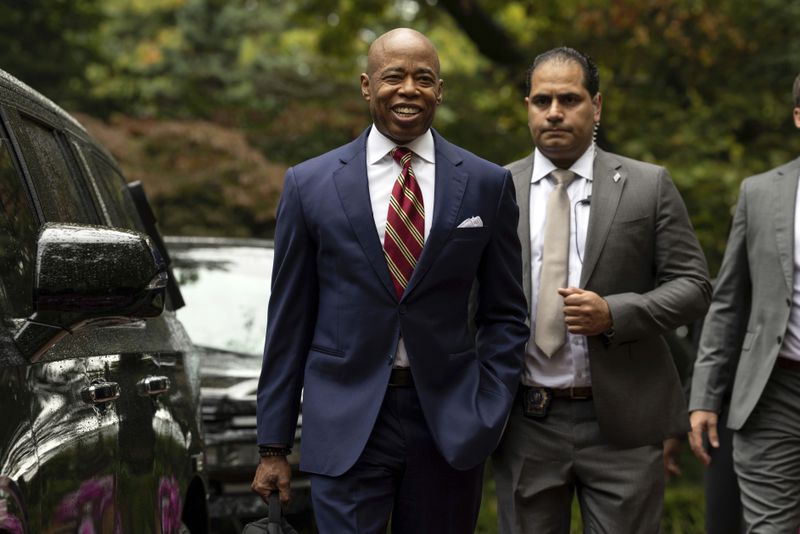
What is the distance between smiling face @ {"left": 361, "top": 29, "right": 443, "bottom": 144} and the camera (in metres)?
4.29

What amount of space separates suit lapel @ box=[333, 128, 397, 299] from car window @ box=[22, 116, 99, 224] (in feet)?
2.60

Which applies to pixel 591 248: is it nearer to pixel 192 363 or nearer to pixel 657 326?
pixel 657 326

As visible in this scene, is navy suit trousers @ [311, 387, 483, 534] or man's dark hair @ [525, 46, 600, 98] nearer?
navy suit trousers @ [311, 387, 483, 534]

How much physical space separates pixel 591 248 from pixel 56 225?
2.34 metres

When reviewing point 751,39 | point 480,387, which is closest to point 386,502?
point 480,387

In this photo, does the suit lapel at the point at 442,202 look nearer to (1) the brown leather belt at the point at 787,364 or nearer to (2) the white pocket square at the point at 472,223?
(2) the white pocket square at the point at 472,223

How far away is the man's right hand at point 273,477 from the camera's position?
4254 mm

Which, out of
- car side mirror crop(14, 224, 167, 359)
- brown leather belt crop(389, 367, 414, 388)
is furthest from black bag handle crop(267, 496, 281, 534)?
car side mirror crop(14, 224, 167, 359)

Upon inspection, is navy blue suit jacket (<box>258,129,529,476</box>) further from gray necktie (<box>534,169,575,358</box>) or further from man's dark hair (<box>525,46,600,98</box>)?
man's dark hair (<box>525,46,600,98</box>)

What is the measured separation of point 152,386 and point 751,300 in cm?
269

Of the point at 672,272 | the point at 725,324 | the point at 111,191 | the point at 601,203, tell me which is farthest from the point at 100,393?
the point at 725,324

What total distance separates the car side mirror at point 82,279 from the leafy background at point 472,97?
21.9 ft

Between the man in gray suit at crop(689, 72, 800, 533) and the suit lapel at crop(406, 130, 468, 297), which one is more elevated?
the suit lapel at crop(406, 130, 468, 297)

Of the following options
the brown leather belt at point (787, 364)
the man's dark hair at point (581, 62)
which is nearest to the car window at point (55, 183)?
the man's dark hair at point (581, 62)
